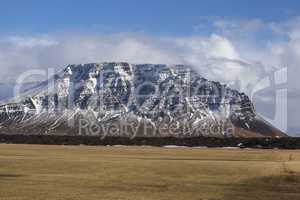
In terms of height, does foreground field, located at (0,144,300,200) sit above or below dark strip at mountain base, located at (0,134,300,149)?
above

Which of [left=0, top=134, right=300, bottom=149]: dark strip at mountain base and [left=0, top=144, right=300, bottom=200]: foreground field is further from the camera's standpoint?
[left=0, top=134, right=300, bottom=149]: dark strip at mountain base

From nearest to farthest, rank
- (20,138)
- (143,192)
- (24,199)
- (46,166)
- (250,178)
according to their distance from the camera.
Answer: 1. (24,199)
2. (143,192)
3. (250,178)
4. (46,166)
5. (20,138)

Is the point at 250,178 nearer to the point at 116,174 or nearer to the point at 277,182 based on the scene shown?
the point at 277,182

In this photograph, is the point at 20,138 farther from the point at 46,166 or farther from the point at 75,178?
the point at 75,178

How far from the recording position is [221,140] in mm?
160125

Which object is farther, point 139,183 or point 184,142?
point 184,142

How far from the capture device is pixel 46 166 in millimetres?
54125

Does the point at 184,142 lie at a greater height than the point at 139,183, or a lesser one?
lesser

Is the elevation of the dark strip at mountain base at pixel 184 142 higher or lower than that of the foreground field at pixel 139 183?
lower

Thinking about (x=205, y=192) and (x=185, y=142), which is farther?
(x=185, y=142)

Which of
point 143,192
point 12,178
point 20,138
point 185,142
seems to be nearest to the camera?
point 143,192

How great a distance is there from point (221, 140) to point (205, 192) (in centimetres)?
12559

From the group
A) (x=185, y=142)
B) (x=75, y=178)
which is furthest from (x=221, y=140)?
(x=75, y=178)

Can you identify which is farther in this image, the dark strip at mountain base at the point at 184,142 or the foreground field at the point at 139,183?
the dark strip at mountain base at the point at 184,142
